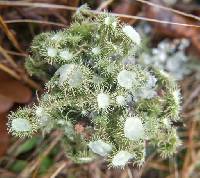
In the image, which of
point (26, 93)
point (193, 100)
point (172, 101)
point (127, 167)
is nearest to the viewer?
point (172, 101)

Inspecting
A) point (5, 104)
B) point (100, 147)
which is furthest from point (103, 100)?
point (5, 104)

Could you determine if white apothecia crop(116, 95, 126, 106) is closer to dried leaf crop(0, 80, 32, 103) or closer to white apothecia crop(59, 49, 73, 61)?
white apothecia crop(59, 49, 73, 61)

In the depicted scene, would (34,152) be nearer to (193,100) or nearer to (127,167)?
(127,167)

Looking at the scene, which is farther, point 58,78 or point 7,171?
Answer: point 7,171

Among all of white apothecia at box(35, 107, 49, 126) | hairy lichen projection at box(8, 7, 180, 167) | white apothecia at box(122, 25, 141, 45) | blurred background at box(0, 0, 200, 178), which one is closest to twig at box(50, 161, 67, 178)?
blurred background at box(0, 0, 200, 178)

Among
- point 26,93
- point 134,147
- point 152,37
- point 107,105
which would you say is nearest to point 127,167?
point 134,147

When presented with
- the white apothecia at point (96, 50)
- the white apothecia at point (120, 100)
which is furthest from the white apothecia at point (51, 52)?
the white apothecia at point (120, 100)
